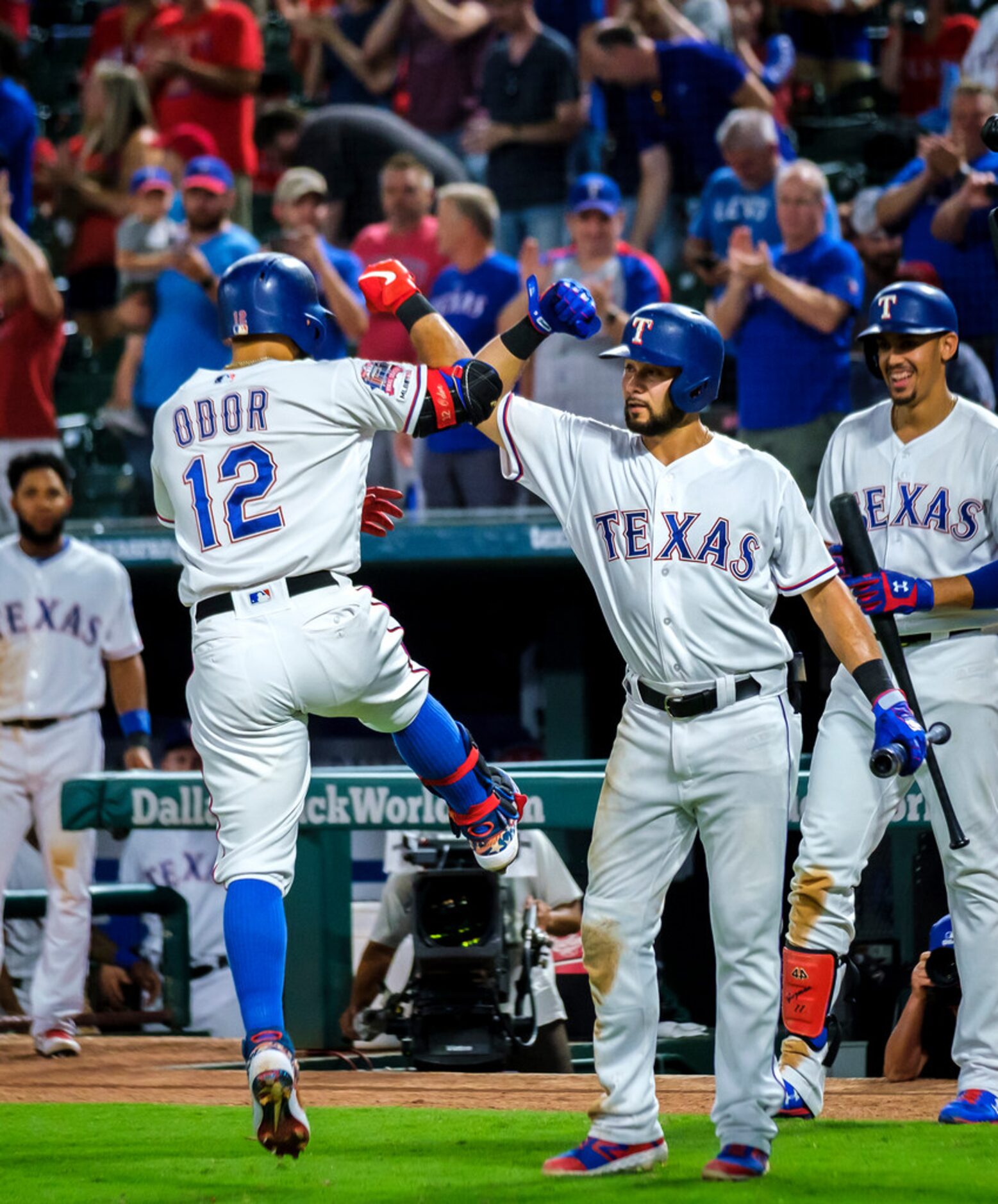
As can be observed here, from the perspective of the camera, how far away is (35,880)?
7.98 meters

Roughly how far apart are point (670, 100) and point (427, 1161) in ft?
19.2

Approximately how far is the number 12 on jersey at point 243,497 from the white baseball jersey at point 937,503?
1.50 m

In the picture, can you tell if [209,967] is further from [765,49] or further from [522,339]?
[765,49]

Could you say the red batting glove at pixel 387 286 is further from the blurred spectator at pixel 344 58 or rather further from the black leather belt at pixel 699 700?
the blurred spectator at pixel 344 58

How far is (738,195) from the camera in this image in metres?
7.89

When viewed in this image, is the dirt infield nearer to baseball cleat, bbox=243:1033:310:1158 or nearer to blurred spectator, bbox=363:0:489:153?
baseball cleat, bbox=243:1033:310:1158

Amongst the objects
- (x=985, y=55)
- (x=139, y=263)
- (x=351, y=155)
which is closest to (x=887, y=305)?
(x=985, y=55)

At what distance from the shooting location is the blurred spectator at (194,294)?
8219 millimetres

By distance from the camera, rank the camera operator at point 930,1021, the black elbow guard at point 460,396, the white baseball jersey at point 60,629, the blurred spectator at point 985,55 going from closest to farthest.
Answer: the black elbow guard at point 460,396
the camera operator at point 930,1021
the white baseball jersey at point 60,629
the blurred spectator at point 985,55

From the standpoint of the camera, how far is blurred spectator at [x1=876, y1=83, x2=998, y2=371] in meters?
7.36

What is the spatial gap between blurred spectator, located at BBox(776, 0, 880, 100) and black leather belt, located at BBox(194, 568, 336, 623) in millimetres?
6638

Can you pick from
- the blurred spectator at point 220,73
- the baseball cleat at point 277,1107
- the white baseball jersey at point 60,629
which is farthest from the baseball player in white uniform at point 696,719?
the blurred spectator at point 220,73

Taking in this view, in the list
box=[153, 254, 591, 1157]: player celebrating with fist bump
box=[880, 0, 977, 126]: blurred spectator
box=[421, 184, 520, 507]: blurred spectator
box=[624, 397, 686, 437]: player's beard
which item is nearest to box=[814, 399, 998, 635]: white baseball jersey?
box=[624, 397, 686, 437]: player's beard

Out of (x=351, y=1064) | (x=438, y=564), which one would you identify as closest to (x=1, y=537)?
(x=438, y=564)
